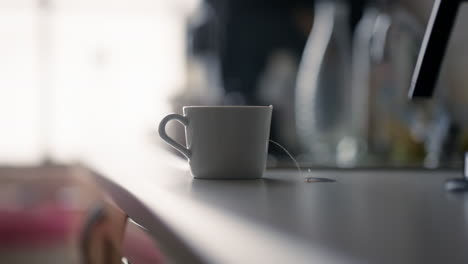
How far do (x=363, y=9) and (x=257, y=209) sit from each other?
3164 mm

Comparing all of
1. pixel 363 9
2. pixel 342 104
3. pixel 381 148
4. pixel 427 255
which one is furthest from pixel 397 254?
pixel 363 9

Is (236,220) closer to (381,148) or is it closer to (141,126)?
(381,148)

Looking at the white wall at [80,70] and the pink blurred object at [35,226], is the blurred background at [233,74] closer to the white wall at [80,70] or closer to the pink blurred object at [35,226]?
the white wall at [80,70]

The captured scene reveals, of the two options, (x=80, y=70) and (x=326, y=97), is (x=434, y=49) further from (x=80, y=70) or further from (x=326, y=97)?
(x=80, y=70)

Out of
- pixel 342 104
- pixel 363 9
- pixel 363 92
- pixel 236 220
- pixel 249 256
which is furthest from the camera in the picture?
pixel 363 9

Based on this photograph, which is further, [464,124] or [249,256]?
[464,124]

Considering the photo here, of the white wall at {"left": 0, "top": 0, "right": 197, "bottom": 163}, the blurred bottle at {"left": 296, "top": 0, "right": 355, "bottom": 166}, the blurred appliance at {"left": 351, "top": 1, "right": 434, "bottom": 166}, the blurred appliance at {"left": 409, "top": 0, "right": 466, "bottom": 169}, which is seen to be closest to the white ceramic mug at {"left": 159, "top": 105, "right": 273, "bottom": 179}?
the blurred appliance at {"left": 409, "top": 0, "right": 466, "bottom": 169}

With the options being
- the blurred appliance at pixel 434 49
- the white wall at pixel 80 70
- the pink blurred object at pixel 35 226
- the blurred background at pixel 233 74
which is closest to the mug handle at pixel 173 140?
the blurred appliance at pixel 434 49

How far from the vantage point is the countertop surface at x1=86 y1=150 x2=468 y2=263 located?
27 centimetres

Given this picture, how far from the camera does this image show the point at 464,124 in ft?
7.38

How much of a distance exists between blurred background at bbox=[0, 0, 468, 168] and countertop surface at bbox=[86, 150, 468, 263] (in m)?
0.97

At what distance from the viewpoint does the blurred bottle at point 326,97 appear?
2.27 metres

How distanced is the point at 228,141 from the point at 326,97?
5.38 ft

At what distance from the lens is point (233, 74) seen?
3600mm
